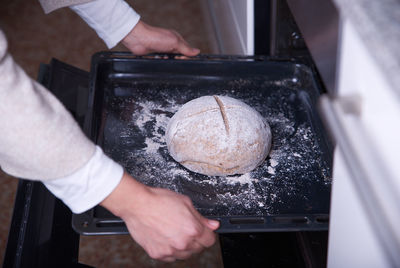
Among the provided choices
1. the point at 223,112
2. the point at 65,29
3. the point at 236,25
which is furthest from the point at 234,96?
the point at 65,29

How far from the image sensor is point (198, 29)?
8.23ft

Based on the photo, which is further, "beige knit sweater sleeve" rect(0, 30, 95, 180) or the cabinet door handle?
"beige knit sweater sleeve" rect(0, 30, 95, 180)

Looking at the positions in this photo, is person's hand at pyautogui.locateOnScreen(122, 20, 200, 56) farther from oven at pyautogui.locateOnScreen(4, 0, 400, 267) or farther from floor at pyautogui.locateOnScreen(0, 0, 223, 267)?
floor at pyautogui.locateOnScreen(0, 0, 223, 267)

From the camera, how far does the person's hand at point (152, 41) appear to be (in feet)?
4.06

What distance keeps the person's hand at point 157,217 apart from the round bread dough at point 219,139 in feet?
0.76

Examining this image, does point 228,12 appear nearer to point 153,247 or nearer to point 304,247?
point 304,247

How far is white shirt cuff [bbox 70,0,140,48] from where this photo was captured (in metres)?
1.15

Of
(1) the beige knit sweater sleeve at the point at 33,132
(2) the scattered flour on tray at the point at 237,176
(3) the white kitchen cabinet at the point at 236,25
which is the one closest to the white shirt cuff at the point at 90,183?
(1) the beige knit sweater sleeve at the point at 33,132

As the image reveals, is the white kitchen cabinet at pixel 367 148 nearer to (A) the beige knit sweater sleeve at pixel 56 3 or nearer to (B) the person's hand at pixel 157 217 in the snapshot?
(B) the person's hand at pixel 157 217

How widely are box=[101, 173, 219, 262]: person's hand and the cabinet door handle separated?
14.4 inches

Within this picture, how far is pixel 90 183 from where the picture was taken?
708 millimetres

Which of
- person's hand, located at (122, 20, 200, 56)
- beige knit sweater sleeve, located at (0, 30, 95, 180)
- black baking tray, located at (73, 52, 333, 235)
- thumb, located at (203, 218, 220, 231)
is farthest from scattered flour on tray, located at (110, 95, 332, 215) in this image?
beige knit sweater sleeve, located at (0, 30, 95, 180)

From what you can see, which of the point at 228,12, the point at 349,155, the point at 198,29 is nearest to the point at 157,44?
the point at 228,12

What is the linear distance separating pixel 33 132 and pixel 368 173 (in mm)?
494
